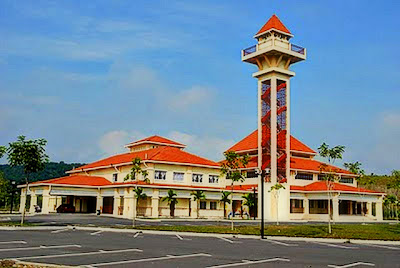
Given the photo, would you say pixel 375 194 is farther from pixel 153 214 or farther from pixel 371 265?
pixel 371 265

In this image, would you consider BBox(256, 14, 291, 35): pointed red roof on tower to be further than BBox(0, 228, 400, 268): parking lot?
Yes

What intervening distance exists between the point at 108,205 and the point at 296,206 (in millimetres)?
24677

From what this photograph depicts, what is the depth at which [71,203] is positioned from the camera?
60531 millimetres

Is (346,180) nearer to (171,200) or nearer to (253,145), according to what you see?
(253,145)

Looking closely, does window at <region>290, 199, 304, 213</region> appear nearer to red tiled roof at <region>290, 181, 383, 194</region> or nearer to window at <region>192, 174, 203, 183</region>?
red tiled roof at <region>290, 181, 383, 194</region>

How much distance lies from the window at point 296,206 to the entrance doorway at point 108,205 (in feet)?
76.2

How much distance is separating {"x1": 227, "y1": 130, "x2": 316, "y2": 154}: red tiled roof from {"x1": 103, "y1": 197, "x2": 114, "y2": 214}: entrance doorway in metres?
21.0

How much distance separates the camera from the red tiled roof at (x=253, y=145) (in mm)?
68062

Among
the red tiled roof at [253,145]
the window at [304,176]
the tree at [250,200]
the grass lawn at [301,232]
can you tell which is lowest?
the grass lawn at [301,232]

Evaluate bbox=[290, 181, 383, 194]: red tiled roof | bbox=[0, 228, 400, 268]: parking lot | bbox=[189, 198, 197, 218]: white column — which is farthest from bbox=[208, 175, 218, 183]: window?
bbox=[0, 228, 400, 268]: parking lot

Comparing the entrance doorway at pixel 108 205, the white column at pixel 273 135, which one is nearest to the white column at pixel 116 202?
the entrance doorway at pixel 108 205

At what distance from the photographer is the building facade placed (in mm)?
53531

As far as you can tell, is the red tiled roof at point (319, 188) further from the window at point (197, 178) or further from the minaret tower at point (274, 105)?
the window at point (197, 178)

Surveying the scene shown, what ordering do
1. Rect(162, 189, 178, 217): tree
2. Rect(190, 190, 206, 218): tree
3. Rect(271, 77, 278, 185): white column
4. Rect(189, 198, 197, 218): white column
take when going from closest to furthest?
Rect(162, 189, 178, 217): tree
Rect(190, 190, 206, 218): tree
Rect(189, 198, 197, 218): white column
Rect(271, 77, 278, 185): white column
